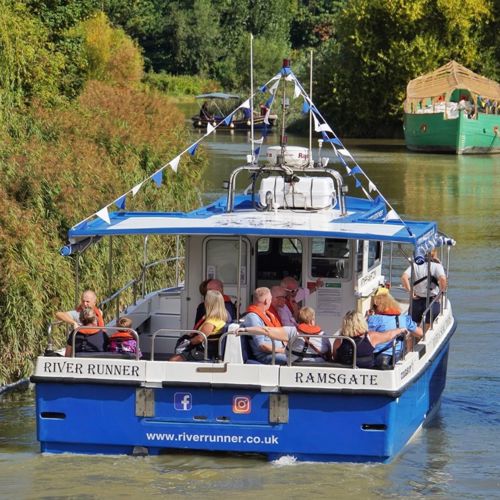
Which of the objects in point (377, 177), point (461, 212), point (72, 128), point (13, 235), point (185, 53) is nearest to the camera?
point (13, 235)

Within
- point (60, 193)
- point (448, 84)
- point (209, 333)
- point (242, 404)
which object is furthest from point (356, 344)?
point (448, 84)

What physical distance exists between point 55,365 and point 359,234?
3149mm

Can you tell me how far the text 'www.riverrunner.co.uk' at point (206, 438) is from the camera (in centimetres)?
1329

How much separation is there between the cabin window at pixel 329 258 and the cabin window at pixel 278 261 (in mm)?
161

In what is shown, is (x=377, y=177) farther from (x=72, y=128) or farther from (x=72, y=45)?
(x=72, y=128)

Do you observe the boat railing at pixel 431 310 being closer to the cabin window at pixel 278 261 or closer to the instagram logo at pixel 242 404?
the cabin window at pixel 278 261

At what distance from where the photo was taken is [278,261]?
15.2 meters

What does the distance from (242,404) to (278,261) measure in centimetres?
237

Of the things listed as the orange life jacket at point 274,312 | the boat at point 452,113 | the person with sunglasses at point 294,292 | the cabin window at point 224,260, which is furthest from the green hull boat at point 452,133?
the orange life jacket at point 274,312

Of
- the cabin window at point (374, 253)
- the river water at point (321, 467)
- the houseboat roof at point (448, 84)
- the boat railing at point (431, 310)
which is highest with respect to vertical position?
the houseboat roof at point (448, 84)

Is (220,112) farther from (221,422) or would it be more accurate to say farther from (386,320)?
(221,422)

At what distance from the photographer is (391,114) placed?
72.4 m

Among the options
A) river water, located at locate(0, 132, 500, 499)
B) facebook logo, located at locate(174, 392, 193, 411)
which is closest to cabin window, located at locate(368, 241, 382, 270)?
river water, located at locate(0, 132, 500, 499)

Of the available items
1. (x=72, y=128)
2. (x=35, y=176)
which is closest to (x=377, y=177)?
(x=72, y=128)
